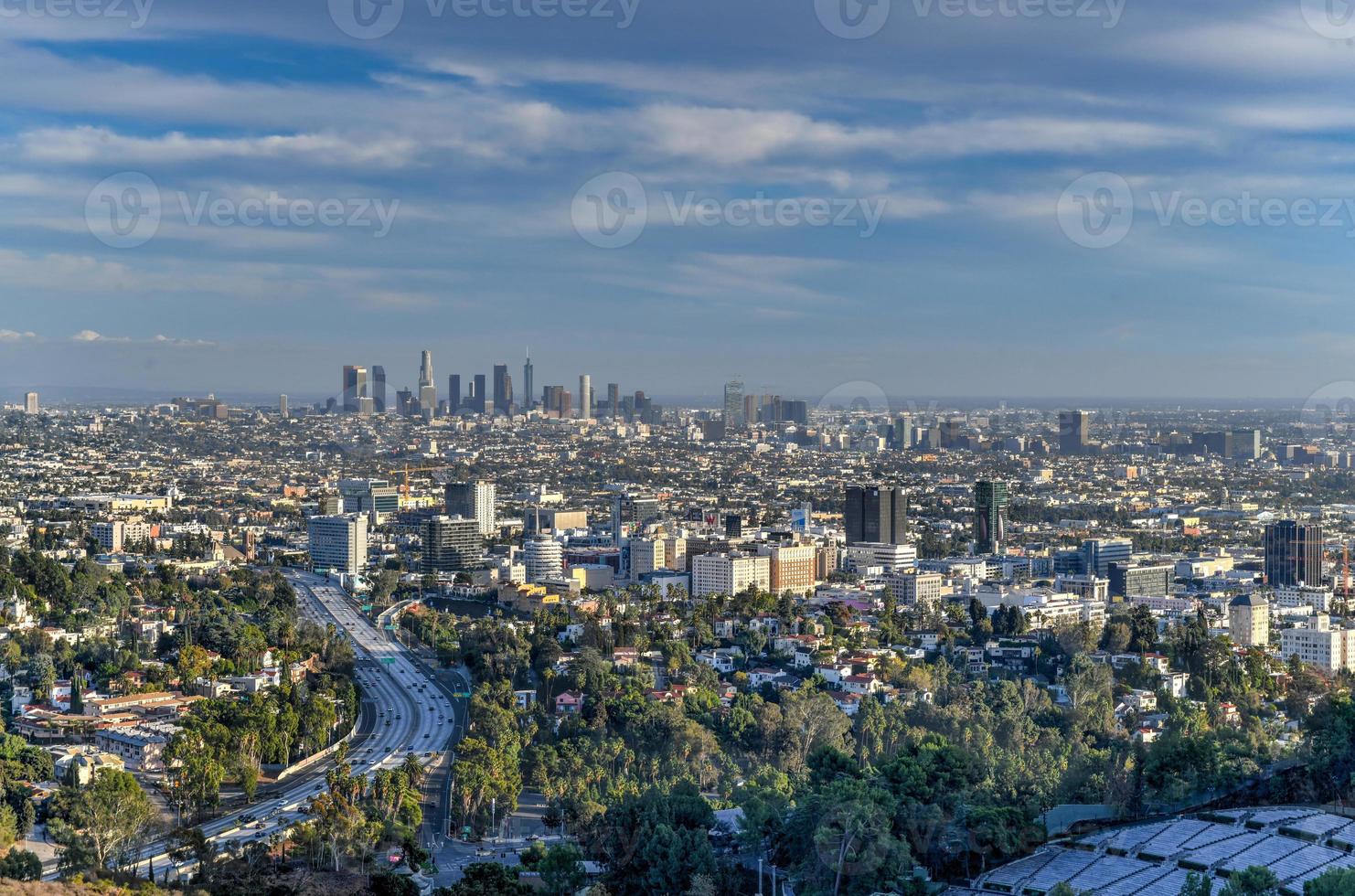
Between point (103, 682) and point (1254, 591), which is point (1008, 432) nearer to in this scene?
point (1254, 591)

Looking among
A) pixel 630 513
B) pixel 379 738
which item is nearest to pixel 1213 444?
pixel 630 513

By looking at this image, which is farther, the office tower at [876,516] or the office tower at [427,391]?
the office tower at [427,391]

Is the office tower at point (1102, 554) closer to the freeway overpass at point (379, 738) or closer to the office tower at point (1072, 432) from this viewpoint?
the freeway overpass at point (379, 738)

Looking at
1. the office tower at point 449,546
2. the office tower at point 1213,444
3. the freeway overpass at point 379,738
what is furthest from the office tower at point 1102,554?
the office tower at point 1213,444

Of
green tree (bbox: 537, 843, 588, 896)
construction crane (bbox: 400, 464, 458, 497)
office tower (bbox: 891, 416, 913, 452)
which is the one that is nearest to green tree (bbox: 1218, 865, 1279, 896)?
green tree (bbox: 537, 843, 588, 896)

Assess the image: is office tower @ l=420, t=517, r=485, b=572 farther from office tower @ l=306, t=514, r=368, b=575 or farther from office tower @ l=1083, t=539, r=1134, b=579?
office tower @ l=1083, t=539, r=1134, b=579

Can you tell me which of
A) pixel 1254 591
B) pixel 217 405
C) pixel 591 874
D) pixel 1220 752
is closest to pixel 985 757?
pixel 1220 752

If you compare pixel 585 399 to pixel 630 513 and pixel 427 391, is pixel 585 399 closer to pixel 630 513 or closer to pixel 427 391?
pixel 427 391
